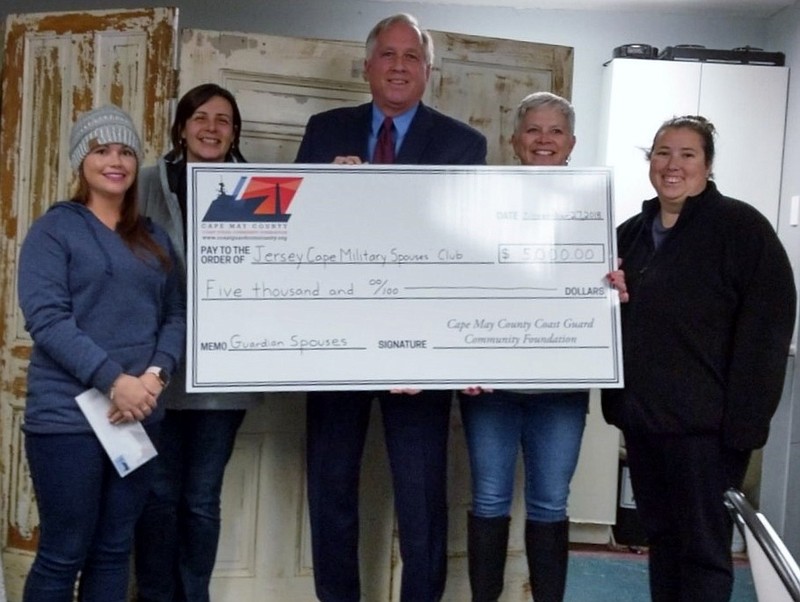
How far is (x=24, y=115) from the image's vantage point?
2.68 meters

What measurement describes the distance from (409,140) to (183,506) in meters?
1.08

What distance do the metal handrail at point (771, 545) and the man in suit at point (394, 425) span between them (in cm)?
103

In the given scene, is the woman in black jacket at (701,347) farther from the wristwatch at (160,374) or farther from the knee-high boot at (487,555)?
the wristwatch at (160,374)

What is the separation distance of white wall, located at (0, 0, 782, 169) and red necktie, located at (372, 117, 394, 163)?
188cm

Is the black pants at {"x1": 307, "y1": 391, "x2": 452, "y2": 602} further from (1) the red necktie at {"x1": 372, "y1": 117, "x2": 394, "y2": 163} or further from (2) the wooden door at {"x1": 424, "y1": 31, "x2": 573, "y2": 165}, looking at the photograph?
(2) the wooden door at {"x1": 424, "y1": 31, "x2": 573, "y2": 165}

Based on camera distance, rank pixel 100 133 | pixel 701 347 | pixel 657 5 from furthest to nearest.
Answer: pixel 657 5 < pixel 701 347 < pixel 100 133

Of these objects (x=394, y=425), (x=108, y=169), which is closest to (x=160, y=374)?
(x=108, y=169)

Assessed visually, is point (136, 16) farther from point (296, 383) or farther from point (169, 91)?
point (296, 383)

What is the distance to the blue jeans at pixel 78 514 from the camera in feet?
5.73

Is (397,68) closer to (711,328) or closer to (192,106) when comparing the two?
(192,106)

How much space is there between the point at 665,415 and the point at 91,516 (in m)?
1.28

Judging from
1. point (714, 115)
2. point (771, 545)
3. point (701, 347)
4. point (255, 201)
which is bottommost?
point (771, 545)

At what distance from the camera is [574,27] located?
158 inches

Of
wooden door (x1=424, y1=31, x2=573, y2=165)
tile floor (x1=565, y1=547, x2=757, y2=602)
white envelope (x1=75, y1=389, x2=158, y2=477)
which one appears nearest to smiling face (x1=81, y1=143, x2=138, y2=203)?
white envelope (x1=75, y1=389, x2=158, y2=477)
